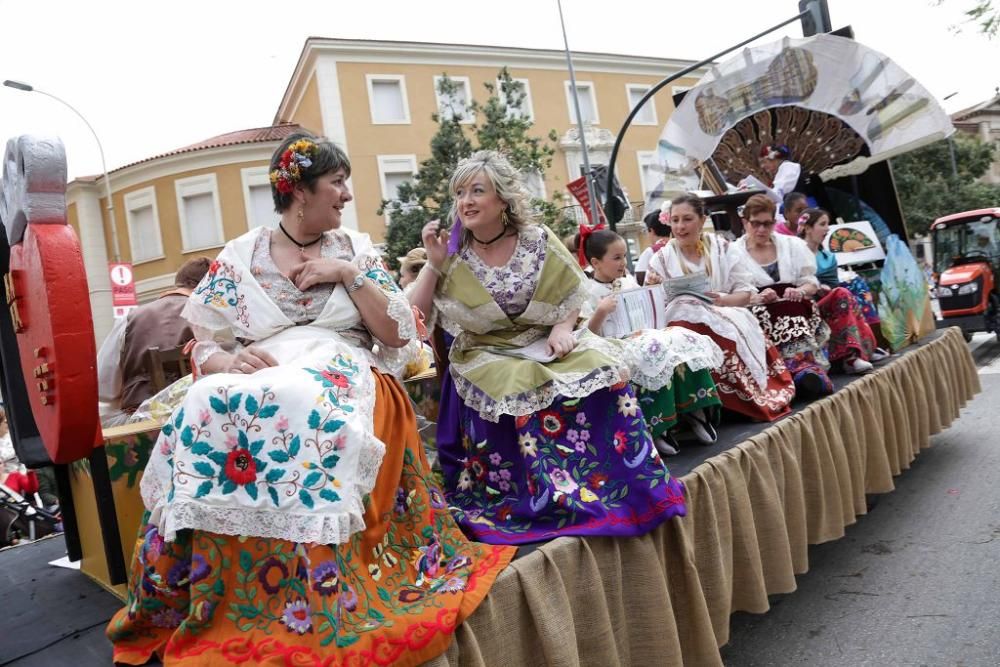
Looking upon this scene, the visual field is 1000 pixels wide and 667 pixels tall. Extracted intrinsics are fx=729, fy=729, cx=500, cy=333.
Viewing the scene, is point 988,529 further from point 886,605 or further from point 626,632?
point 626,632

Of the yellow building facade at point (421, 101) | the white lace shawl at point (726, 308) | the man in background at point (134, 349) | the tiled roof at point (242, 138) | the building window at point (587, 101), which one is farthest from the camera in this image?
the building window at point (587, 101)

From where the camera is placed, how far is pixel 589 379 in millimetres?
2328

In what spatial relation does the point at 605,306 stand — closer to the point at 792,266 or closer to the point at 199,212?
the point at 792,266

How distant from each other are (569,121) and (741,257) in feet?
64.5

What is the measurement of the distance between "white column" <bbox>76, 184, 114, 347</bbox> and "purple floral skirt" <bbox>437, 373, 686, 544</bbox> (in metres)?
19.7

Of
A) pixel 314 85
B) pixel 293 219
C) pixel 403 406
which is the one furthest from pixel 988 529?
pixel 314 85

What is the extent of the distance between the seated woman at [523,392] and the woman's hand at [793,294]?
6.96 feet

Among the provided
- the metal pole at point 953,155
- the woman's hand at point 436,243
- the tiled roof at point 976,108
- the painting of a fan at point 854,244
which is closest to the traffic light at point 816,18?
the painting of a fan at point 854,244

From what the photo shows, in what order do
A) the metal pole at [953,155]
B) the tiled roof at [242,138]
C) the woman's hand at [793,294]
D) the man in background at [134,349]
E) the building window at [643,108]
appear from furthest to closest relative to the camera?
the building window at [643,108] → the metal pole at [953,155] → the tiled roof at [242,138] → the woman's hand at [793,294] → the man in background at [134,349]

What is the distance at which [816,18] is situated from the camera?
23.0 ft

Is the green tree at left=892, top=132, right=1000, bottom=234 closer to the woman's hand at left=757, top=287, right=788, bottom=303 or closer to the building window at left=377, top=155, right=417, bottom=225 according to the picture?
the building window at left=377, top=155, right=417, bottom=225

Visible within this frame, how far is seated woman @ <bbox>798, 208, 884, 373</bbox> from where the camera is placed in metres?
4.55

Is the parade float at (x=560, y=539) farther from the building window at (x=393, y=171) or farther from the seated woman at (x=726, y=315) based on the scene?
the building window at (x=393, y=171)

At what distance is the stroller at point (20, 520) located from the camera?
4438mm
